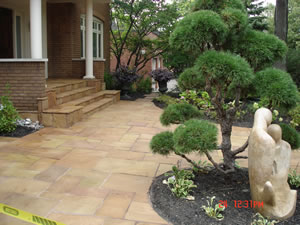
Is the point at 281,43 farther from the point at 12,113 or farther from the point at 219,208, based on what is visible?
the point at 12,113

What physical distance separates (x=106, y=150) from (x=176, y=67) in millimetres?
8253

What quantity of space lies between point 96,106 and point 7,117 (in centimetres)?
288

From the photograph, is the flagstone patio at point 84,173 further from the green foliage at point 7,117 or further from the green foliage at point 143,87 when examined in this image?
the green foliage at point 143,87

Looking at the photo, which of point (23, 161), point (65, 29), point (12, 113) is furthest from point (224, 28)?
point (65, 29)

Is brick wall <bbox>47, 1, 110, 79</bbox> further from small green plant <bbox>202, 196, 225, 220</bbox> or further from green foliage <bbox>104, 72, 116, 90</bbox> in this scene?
small green plant <bbox>202, 196, 225, 220</bbox>

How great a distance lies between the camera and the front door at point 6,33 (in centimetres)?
904

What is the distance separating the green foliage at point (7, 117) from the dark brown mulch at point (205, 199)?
3.30 meters

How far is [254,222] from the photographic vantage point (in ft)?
8.54

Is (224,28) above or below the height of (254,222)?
above

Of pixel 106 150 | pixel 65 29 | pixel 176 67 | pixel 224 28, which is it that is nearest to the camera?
pixel 224 28

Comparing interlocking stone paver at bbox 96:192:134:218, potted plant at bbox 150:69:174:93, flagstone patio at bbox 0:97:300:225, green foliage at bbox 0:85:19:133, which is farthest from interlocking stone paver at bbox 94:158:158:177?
potted plant at bbox 150:69:174:93

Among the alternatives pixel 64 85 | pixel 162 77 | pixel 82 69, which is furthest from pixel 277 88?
pixel 162 77

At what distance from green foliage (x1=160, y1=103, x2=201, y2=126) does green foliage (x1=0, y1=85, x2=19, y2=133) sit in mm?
3380

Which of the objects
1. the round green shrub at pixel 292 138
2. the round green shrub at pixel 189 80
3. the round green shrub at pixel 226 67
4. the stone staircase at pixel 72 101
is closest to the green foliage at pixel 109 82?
the stone staircase at pixel 72 101
